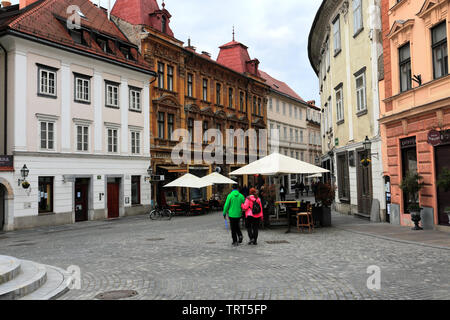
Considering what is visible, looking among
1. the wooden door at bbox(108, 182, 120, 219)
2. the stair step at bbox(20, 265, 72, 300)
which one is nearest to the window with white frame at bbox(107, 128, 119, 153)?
the wooden door at bbox(108, 182, 120, 219)

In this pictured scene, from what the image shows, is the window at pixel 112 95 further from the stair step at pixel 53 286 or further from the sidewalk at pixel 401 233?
the stair step at pixel 53 286

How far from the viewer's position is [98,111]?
25.0 m

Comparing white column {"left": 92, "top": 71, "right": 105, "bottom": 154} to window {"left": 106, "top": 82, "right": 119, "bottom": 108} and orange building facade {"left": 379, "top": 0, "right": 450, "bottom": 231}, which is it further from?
orange building facade {"left": 379, "top": 0, "right": 450, "bottom": 231}

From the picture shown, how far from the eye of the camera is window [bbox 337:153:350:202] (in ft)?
74.5

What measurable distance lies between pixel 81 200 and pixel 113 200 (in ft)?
7.79

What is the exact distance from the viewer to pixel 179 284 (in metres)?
7.50

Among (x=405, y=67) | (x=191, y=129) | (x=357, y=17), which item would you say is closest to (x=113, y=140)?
(x=191, y=129)

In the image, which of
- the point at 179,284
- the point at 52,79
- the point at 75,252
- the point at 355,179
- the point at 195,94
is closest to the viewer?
the point at 179,284

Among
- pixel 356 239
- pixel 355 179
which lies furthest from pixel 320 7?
pixel 356 239

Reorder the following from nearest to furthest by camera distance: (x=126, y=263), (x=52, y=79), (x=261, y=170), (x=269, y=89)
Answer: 1. (x=126, y=263)
2. (x=261, y=170)
3. (x=52, y=79)
4. (x=269, y=89)

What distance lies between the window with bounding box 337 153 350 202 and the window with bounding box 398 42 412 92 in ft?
22.5

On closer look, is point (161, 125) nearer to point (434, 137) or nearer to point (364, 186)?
point (364, 186)
